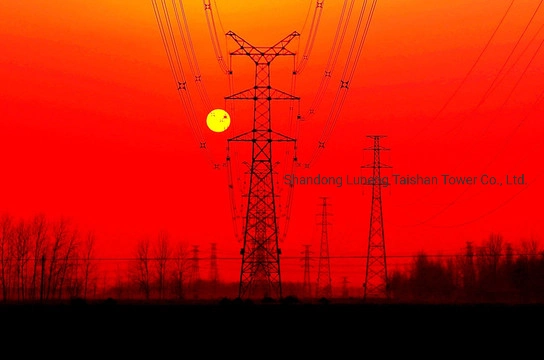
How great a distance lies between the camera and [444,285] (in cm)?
11312

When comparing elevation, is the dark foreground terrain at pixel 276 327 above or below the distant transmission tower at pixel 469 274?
below

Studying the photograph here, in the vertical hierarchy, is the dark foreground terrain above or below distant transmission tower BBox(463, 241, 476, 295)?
below

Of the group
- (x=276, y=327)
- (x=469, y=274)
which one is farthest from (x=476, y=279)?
(x=276, y=327)

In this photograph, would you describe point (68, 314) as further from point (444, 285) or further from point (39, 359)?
point (444, 285)

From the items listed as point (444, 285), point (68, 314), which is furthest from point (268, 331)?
point (444, 285)

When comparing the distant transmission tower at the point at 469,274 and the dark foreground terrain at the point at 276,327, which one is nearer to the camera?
the dark foreground terrain at the point at 276,327

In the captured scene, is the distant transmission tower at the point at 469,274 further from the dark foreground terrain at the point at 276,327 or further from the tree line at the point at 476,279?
the dark foreground terrain at the point at 276,327

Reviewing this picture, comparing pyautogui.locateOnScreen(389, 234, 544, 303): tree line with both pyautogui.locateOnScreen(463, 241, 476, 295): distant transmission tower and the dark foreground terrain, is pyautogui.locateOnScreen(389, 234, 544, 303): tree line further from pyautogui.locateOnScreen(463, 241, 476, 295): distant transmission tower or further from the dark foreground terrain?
the dark foreground terrain

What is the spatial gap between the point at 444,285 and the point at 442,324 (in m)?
81.6

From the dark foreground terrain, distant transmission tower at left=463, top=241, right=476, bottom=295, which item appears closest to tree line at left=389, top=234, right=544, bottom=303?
distant transmission tower at left=463, top=241, right=476, bottom=295

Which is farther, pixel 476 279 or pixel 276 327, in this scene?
pixel 476 279

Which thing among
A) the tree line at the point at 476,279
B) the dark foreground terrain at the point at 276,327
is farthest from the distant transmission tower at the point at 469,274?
the dark foreground terrain at the point at 276,327

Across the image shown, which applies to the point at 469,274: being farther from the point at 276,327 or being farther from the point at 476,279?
the point at 276,327

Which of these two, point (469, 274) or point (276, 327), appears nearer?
point (276, 327)
